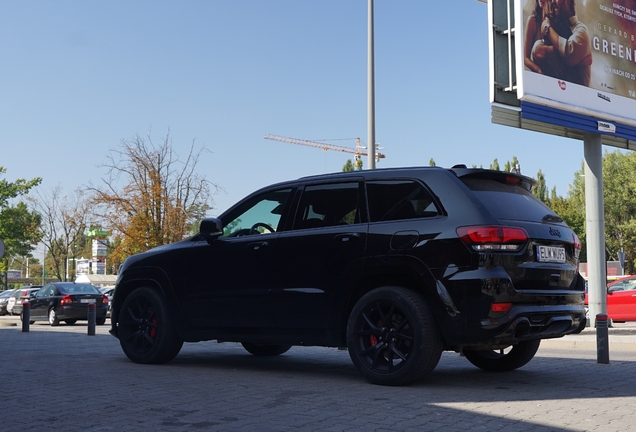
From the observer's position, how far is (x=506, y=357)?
8195 millimetres

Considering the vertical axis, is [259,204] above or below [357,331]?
above

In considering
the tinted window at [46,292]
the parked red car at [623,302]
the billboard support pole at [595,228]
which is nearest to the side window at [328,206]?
the billboard support pole at [595,228]

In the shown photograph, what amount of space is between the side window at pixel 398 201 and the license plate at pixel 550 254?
95 cm

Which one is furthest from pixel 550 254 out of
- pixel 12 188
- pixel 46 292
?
pixel 12 188

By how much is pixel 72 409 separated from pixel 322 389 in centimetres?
211

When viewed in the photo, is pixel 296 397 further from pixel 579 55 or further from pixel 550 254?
pixel 579 55

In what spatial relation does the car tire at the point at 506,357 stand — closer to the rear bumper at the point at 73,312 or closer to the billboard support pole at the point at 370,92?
the billboard support pole at the point at 370,92

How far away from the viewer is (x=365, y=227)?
720cm

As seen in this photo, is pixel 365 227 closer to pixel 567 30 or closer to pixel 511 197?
pixel 511 197

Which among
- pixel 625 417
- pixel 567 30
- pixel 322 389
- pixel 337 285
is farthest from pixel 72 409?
pixel 567 30

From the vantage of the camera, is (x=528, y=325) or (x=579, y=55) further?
(x=579, y=55)

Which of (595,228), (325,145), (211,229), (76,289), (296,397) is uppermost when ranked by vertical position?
(325,145)

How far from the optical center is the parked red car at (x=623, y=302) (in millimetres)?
22375

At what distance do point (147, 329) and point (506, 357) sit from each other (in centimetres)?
393
